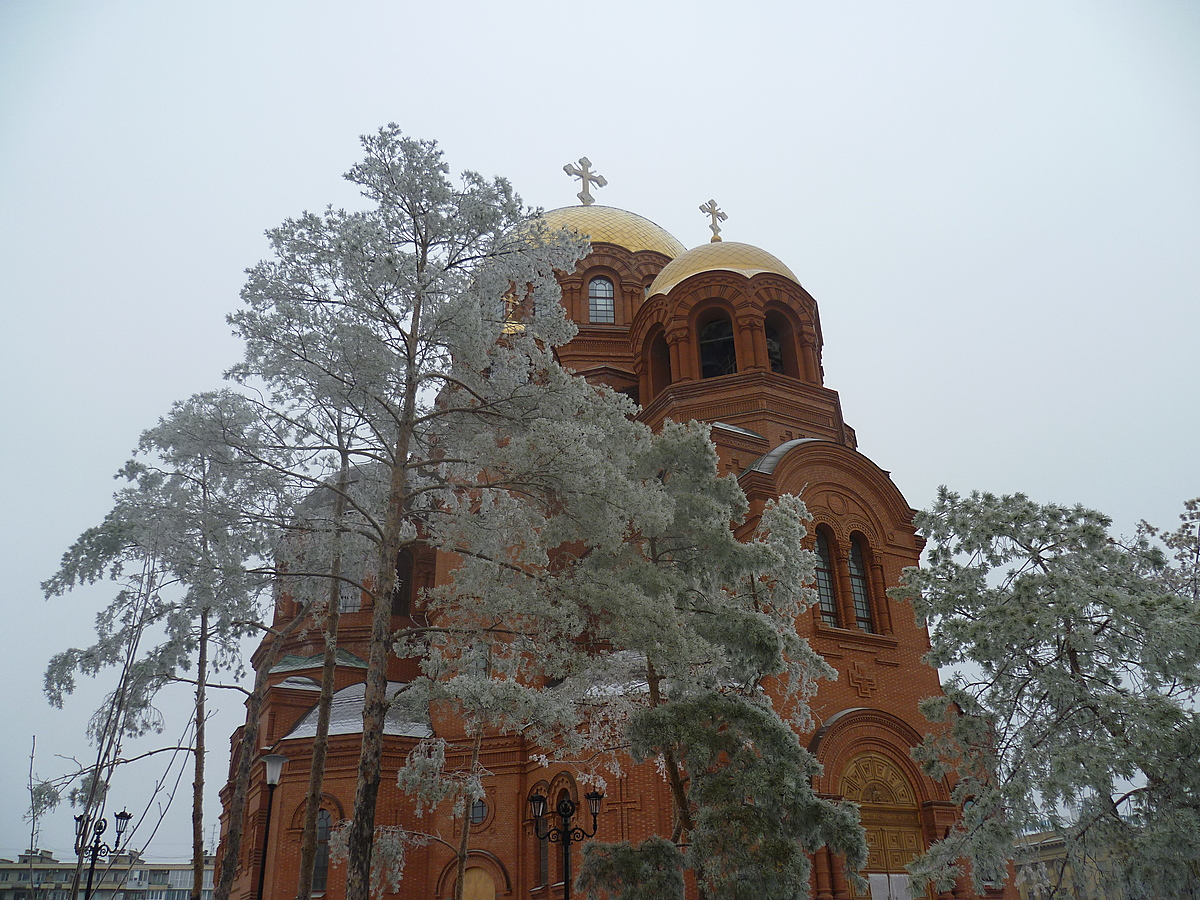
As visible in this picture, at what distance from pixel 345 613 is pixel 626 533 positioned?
1263 cm

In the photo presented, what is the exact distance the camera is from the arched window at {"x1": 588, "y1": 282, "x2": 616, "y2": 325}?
89.6 feet

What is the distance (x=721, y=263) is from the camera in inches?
898

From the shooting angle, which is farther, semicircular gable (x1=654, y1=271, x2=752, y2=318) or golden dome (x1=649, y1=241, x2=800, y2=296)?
golden dome (x1=649, y1=241, x2=800, y2=296)

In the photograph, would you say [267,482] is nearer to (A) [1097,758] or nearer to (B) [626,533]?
(B) [626,533]

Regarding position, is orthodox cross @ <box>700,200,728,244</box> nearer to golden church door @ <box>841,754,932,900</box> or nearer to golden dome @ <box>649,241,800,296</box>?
golden dome @ <box>649,241,800,296</box>

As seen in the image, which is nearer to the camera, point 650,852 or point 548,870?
point 650,852

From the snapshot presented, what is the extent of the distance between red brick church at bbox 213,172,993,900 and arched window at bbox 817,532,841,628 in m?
0.03

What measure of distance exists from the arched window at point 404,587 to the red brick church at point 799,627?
27cm

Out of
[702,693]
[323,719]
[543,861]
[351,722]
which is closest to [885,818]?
[543,861]

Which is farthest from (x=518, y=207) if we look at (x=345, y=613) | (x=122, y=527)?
(x=345, y=613)

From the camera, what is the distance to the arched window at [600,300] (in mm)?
27312

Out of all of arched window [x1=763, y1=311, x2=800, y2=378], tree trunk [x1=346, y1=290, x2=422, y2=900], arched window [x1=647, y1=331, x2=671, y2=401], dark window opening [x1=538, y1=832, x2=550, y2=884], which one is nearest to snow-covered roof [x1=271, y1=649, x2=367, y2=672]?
dark window opening [x1=538, y1=832, x2=550, y2=884]

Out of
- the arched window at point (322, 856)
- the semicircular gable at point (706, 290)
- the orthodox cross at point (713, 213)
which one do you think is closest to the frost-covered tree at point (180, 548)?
the arched window at point (322, 856)

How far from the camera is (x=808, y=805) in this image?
1048 centimetres
